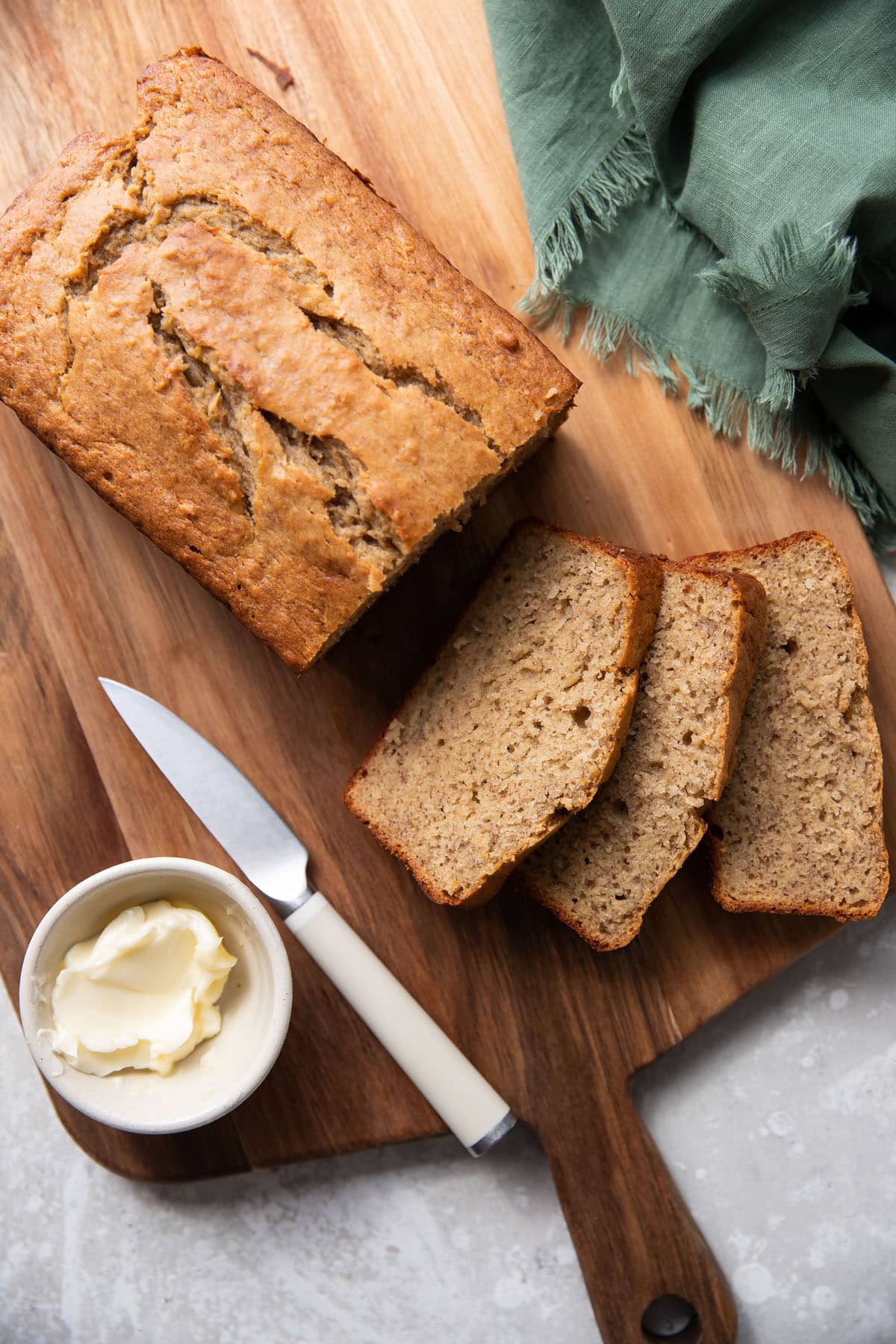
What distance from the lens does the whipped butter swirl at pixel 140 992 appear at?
80.7 inches

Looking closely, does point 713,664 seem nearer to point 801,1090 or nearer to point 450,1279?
point 801,1090

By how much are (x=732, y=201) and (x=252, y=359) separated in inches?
49.2

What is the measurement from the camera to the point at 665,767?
86.0 inches

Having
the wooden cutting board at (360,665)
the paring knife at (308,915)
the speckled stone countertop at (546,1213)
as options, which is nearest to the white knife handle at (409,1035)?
the paring knife at (308,915)

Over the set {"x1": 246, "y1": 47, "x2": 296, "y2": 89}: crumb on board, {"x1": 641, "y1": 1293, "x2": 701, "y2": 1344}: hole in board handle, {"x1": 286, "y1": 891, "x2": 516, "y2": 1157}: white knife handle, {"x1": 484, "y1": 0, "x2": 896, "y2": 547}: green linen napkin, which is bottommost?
{"x1": 641, "y1": 1293, "x2": 701, "y2": 1344}: hole in board handle

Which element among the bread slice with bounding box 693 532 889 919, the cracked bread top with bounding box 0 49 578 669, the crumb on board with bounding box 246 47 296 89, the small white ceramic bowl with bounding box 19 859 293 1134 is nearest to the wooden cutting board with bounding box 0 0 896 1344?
the crumb on board with bounding box 246 47 296 89

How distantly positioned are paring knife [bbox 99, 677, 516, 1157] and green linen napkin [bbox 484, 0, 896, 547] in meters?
1.48

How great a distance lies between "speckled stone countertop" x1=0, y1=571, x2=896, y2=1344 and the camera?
100 inches

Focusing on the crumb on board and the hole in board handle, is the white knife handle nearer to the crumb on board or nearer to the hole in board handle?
the hole in board handle

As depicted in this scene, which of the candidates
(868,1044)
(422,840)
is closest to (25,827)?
(422,840)

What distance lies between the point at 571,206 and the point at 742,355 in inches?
23.1

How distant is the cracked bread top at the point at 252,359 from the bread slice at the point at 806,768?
2.73 ft

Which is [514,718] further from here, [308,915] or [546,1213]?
[546,1213]

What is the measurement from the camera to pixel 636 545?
2393mm
